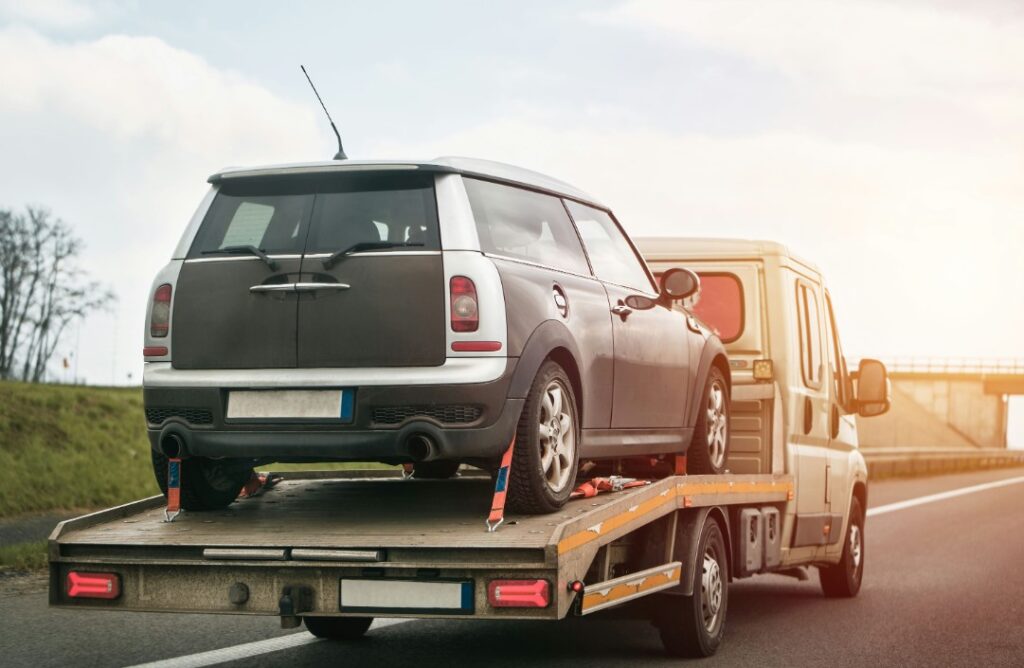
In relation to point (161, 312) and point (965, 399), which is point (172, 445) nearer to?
point (161, 312)

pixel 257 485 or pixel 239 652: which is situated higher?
pixel 257 485

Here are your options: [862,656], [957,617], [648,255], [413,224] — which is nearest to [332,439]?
[413,224]

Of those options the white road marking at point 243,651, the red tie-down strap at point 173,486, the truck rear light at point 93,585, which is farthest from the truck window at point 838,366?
the truck rear light at point 93,585

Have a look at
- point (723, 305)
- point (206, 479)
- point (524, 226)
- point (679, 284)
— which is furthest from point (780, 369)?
point (206, 479)

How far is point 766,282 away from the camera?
10.0m

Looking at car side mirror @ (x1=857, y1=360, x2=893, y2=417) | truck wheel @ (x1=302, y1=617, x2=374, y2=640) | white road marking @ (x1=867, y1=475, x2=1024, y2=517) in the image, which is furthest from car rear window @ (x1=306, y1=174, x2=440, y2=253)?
white road marking @ (x1=867, y1=475, x2=1024, y2=517)

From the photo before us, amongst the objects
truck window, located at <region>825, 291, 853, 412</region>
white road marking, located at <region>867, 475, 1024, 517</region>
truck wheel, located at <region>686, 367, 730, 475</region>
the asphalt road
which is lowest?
white road marking, located at <region>867, 475, 1024, 517</region>

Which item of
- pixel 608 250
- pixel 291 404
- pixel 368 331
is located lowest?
pixel 291 404

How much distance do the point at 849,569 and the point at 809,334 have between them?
1.94 m

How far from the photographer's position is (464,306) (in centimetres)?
594

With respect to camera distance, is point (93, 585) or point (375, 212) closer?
point (93, 585)

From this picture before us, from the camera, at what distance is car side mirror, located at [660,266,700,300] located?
801 cm

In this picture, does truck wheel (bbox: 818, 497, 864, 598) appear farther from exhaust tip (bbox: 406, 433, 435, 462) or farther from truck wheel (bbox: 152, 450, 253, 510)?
exhaust tip (bbox: 406, 433, 435, 462)

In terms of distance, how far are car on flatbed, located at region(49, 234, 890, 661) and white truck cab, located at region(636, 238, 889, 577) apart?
13mm
